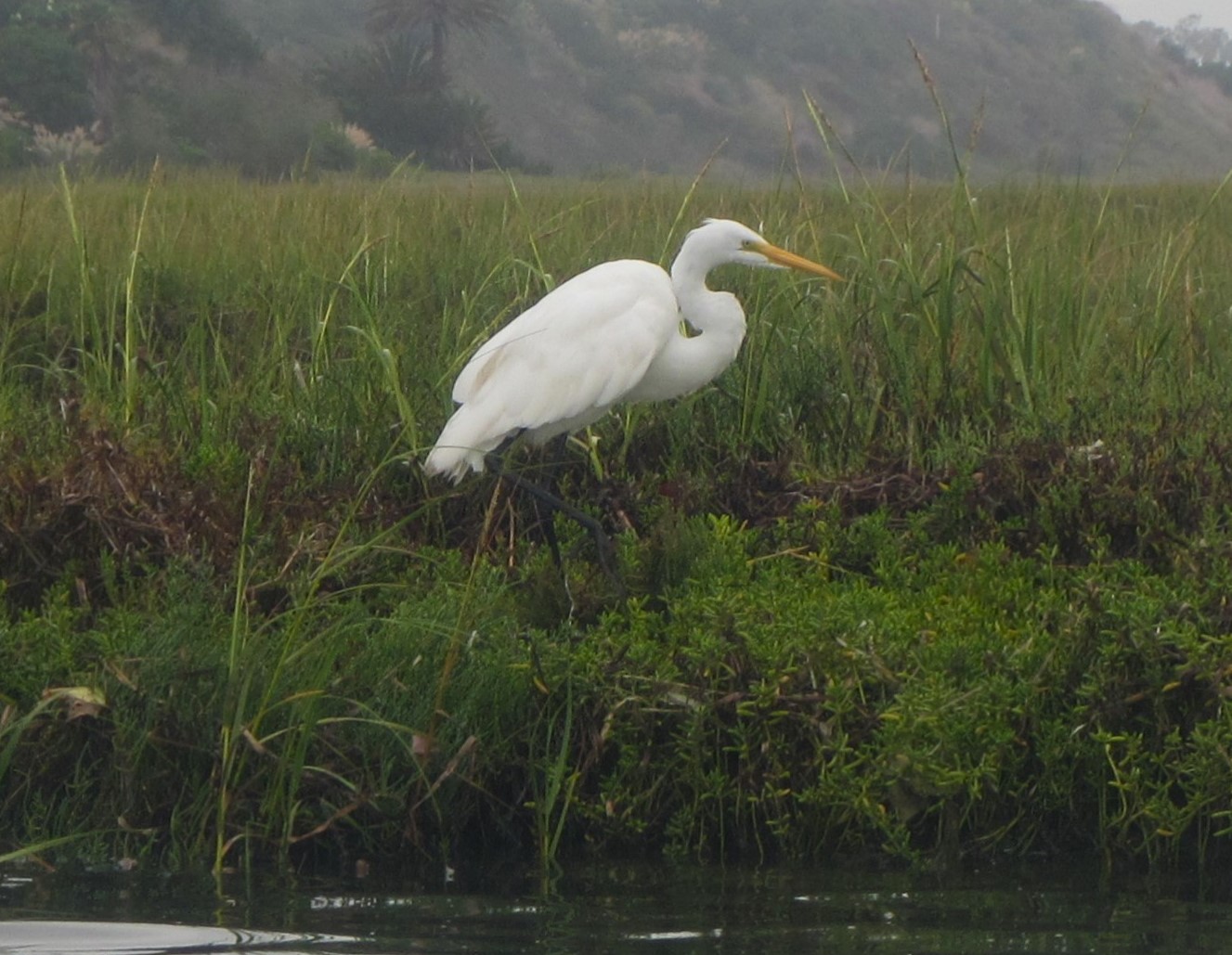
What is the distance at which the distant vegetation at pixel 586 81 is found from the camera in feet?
88.4

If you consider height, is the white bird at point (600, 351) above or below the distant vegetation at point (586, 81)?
below

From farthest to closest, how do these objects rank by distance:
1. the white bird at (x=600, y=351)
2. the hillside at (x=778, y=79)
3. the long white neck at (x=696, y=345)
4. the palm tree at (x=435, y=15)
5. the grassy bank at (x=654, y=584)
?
the hillside at (x=778, y=79), the palm tree at (x=435, y=15), the long white neck at (x=696, y=345), the white bird at (x=600, y=351), the grassy bank at (x=654, y=584)

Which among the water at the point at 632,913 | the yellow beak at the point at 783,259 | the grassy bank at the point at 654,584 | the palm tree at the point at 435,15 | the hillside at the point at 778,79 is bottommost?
the water at the point at 632,913

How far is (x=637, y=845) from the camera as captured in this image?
12.1 ft

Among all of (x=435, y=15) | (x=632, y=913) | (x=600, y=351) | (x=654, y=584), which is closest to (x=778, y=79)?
(x=435, y=15)

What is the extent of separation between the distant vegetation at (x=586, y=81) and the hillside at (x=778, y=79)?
0.08 meters

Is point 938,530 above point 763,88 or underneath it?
underneath

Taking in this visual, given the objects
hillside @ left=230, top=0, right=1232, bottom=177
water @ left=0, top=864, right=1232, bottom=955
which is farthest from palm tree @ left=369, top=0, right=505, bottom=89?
water @ left=0, top=864, right=1232, bottom=955

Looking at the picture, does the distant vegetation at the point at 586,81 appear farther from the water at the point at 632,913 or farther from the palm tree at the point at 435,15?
the water at the point at 632,913

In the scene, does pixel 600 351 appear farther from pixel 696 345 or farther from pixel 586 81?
pixel 586 81

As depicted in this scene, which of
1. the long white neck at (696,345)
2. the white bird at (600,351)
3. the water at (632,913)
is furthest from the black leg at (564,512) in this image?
the water at (632,913)

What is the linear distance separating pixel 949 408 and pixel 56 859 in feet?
9.55

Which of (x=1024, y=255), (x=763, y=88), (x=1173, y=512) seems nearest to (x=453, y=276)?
(x=1024, y=255)

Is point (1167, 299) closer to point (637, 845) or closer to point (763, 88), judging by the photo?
point (637, 845)
